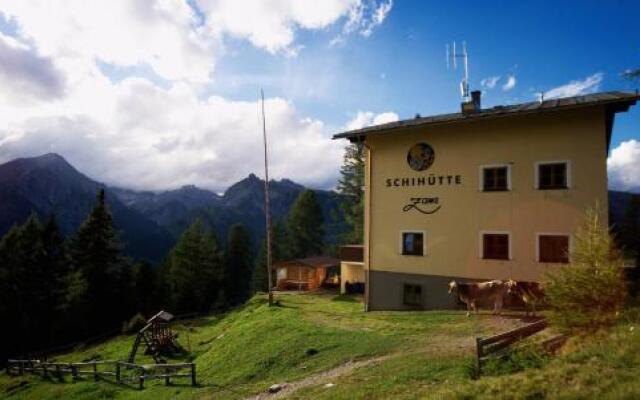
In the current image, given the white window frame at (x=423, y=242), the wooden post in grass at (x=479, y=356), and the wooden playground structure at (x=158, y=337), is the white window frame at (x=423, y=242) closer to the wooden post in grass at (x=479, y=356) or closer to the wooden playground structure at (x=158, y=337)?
the wooden post in grass at (x=479, y=356)

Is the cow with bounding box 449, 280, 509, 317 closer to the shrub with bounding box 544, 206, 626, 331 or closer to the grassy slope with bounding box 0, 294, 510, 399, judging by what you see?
the grassy slope with bounding box 0, 294, 510, 399

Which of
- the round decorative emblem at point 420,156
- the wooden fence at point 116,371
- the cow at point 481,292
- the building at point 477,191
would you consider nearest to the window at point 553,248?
the building at point 477,191

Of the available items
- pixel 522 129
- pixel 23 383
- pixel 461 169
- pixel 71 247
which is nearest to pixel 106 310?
pixel 71 247

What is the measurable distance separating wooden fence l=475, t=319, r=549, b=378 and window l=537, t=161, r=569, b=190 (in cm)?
802

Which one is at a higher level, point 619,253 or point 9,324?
point 619,253

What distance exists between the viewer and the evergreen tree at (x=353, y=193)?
1793 inches

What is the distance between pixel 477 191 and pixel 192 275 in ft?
151

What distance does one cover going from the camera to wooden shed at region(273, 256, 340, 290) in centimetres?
3988

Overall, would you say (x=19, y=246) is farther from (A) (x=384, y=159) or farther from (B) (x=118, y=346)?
(A) (x=384, y=159)

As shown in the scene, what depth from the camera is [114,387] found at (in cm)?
1922

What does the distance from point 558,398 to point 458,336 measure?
7.77 meters

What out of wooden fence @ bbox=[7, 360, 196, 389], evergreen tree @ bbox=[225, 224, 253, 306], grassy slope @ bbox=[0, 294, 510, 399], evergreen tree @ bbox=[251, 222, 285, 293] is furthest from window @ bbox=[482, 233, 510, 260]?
evergreen tree @ bbox=[225, 224, 253, 306]

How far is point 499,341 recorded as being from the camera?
11086 millimetres

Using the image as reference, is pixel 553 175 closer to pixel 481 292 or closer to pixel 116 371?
pixel 481 292
